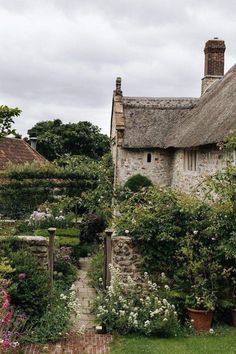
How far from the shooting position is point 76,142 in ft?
147

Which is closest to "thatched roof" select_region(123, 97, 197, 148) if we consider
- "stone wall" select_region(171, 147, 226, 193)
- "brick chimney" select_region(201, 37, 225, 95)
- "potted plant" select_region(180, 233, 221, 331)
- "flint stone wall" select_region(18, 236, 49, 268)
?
"stone wall" select_region(171, 147, 226, 193)

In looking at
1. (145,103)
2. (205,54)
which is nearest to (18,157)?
(145,103)

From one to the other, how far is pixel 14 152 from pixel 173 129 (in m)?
9.22

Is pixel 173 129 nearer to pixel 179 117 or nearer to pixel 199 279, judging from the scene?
pixel 179 117

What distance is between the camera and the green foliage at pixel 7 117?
739cm

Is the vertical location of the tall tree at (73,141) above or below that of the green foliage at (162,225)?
above

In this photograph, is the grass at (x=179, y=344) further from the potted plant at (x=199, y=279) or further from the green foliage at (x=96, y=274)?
the green foliage at (x=96, y=274)

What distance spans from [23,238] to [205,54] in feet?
72.5

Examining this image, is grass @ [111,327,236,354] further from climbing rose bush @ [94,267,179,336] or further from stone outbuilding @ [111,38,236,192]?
stone outbuilding @ [111,38,236,192]

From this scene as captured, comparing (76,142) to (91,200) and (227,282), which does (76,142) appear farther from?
(227,282)

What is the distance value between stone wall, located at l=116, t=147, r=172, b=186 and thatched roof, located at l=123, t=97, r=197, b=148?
1.80 feet

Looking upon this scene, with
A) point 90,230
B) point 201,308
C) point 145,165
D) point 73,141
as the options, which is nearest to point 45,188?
point 145,165

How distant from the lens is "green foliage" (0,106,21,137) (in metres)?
7.39

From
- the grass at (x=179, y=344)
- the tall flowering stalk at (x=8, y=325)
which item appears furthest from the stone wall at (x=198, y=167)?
the tall flowering stalk at (x=8, y=325)
